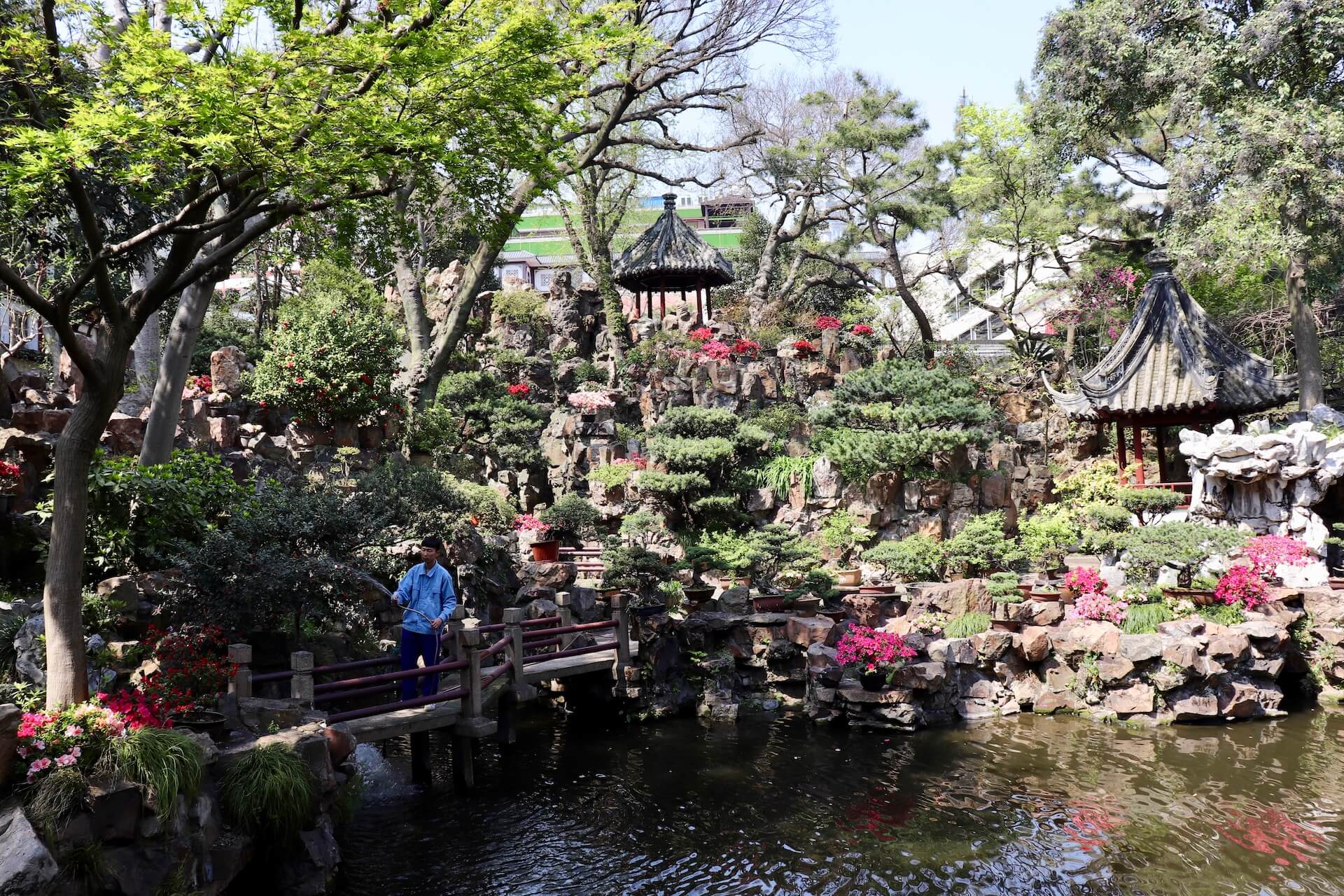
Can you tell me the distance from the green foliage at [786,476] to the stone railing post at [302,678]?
10675mm

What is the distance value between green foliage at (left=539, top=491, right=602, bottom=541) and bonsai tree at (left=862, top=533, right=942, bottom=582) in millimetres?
4944

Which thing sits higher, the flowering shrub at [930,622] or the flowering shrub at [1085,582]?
the flowering shrub at [1085,582]

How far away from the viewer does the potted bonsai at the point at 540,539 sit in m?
15.7

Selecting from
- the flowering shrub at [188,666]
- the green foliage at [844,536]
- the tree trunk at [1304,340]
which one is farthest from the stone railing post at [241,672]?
the tree trunk at [1304,340]

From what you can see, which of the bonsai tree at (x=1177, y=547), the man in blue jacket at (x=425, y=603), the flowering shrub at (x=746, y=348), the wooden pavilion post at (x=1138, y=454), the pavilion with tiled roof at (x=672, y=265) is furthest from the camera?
the pavilion with tiled roof at (x=672, y=265)

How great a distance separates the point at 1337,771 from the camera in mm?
10008

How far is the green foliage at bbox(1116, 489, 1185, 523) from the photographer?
609 inches

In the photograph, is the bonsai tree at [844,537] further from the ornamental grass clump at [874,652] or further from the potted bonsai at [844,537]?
the ornamental grass clump at [874,652]

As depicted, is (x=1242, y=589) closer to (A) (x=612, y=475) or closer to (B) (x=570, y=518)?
(B) (x=570, y=518)

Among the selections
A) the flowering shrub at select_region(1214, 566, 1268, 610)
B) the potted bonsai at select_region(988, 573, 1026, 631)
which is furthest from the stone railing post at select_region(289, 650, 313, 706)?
the flowering shrub at select_region(1214, 566, 1268, 610)

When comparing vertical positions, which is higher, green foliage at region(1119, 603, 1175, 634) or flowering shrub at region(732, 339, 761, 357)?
flowering shrub at region(732, 339, 761, 357)

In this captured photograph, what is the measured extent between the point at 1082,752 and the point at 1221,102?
Result: 12784mm

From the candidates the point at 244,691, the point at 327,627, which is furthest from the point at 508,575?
the point at 244,691

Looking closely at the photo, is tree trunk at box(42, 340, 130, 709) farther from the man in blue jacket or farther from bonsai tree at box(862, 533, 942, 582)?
bonsai tree at box(862, 533, 942, 582)
